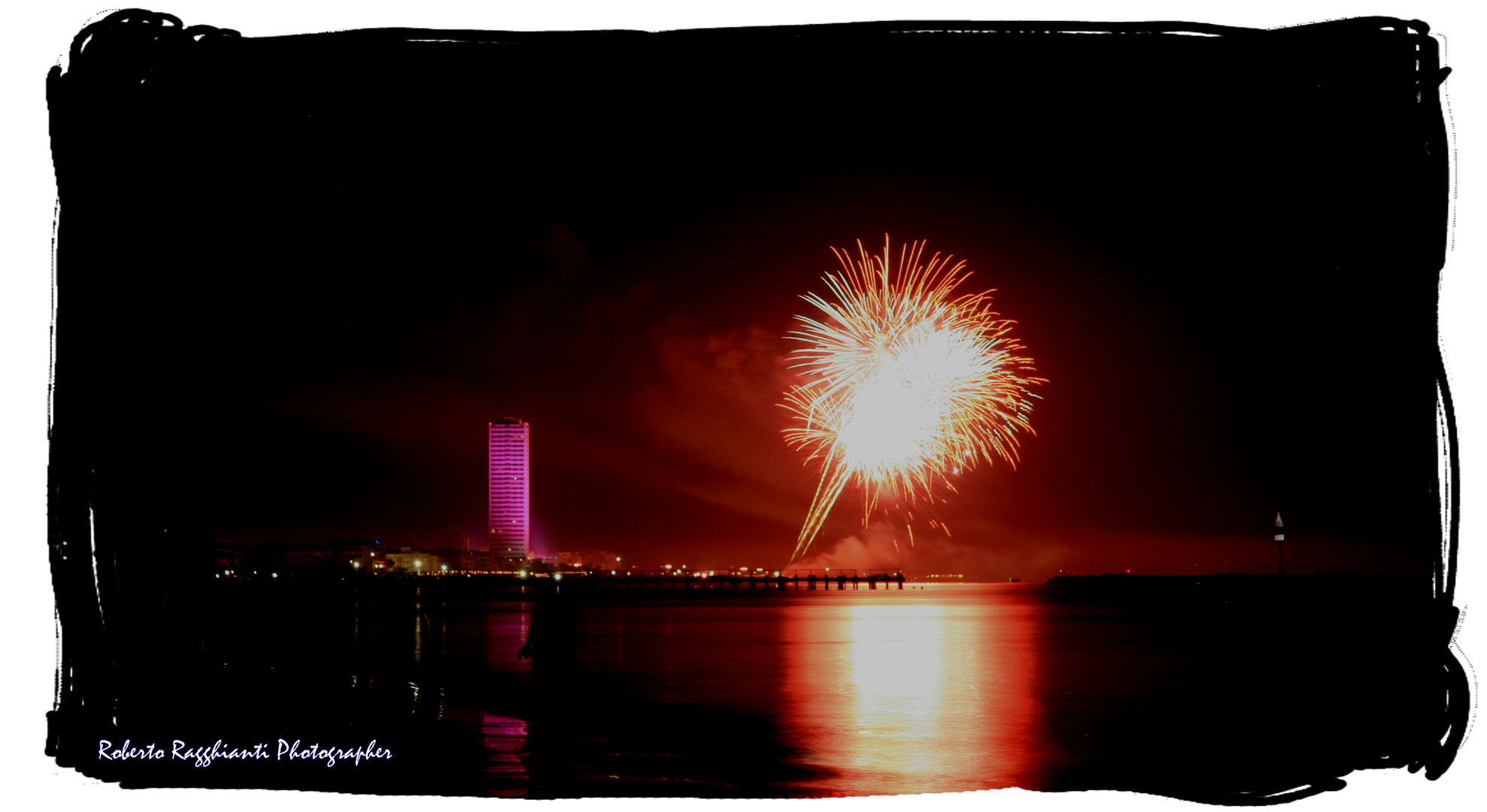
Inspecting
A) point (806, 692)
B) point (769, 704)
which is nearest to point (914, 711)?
point (769, 704)

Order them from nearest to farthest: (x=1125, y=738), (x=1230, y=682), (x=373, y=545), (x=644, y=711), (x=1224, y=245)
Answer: (x=1224, y=245)
(x=1125, y=738)
(x=644, y=711)
(x=1230, y=682)
(x=373, y=545)

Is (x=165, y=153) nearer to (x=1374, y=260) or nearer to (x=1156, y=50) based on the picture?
(x=1156, y=50)

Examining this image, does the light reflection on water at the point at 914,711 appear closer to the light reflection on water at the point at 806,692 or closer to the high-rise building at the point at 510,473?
the light reflection on water at the point at 806,692

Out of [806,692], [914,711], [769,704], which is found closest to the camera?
[914,711]

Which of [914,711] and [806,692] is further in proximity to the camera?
[806,692]

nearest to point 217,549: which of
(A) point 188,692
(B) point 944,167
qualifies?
(A) point 188,692

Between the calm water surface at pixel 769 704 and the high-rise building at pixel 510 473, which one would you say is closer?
the calm water surface at pixel 769 704

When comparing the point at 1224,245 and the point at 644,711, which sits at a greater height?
the point at 1224,245

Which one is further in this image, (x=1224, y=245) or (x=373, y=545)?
(x=373, y=545)

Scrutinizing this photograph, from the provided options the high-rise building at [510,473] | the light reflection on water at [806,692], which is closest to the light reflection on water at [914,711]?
the light reflection on water at [806,692]

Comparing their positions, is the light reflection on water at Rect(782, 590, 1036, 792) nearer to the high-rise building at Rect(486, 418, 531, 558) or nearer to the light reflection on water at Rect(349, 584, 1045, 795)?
the light reflection on water at Rect(349, 584, 1045, 795)

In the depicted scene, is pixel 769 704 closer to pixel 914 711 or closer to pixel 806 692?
pixel 806 692
